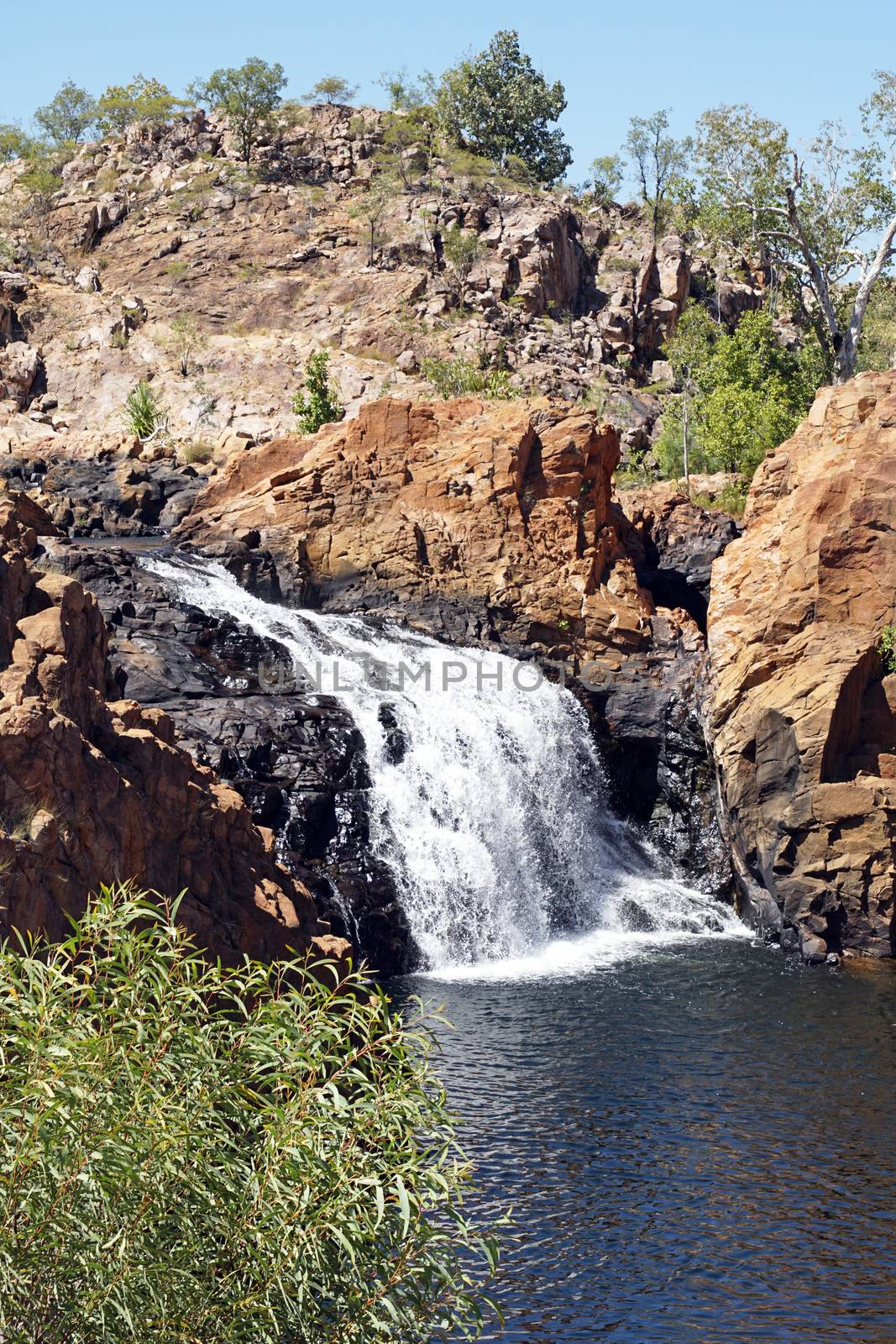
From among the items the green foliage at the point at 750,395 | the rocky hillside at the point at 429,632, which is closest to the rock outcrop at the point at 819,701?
the rocky hillside at the point at 429,632

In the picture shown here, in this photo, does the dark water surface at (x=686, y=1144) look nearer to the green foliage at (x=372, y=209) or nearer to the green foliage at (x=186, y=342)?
the green foliage at (x=186, y=342)

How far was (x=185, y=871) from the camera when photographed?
71.6 feet

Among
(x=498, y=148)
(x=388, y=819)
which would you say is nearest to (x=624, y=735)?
(x=388, y=819)

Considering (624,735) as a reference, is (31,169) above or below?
above

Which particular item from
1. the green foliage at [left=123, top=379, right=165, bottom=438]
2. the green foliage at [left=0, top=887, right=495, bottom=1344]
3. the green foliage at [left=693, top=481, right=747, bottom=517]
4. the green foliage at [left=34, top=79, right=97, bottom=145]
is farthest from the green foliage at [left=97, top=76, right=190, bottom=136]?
the green foliage at [left=0, top=887, right=495, bottom=1344]

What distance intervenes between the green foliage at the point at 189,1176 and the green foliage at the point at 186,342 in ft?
225

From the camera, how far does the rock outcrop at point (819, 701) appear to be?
31.2 metres

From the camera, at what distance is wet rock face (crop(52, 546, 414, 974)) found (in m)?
29.9

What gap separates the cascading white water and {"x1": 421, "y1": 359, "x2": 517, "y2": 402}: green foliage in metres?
29.7

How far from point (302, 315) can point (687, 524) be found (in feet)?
132

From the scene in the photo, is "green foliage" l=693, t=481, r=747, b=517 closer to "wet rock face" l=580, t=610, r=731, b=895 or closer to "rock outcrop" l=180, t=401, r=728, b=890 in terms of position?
→ "rock outcrop" l=180, t=401, r=728, b=890

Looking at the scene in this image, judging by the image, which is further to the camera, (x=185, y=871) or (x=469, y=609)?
(x=469, y=609)

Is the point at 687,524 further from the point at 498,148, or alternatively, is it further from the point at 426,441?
the point at 498,148

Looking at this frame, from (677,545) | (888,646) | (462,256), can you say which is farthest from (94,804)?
(462,256)
